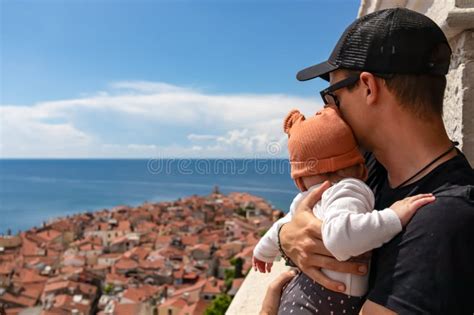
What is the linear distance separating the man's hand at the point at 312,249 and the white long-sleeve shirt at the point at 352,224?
0.02 meters

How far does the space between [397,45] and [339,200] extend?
37 cm

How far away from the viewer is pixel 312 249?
1202mm

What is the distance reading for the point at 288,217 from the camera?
1481mm

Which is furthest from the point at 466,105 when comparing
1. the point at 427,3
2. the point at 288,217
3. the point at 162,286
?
the point at 162,286

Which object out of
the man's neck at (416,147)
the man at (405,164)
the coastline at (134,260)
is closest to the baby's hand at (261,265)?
the man at (405,164)

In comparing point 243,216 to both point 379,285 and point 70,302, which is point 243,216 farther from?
point 379,285

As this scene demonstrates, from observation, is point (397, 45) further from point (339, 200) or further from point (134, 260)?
point (134, 260)

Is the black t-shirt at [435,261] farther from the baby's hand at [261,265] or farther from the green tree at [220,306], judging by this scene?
the green tree at [220,306]

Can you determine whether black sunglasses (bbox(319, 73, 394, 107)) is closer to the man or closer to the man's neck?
the man

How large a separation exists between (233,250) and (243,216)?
1532 cm

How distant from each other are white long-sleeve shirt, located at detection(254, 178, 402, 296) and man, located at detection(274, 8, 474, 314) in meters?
0.02

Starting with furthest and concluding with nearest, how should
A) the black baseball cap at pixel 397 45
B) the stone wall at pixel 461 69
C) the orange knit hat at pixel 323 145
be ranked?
1. the stone wall at pixel 461 69
2. the orange knit hat at pixel 323 145
3. the black baseball cap at pixel 397 45

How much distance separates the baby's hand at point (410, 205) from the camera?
1037 millimetres

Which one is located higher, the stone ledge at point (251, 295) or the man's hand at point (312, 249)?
the man's hand at point (312, 249)
